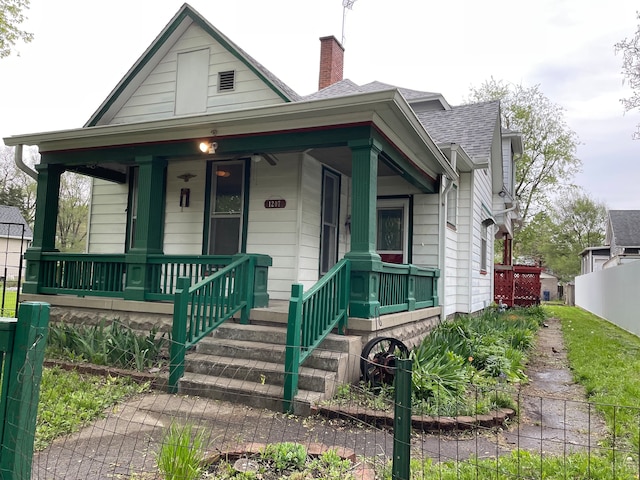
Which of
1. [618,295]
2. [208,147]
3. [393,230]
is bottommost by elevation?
[618,295]

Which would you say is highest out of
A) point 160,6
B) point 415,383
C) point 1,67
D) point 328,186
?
point 160,6

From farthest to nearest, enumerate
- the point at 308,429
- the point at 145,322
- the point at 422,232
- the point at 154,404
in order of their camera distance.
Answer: the point at 422,232
the point at 145,322
the point at 154,404
the point at 308,429

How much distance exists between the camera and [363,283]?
18.2 ft

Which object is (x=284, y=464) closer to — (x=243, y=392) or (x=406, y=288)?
(x=243, y=392)

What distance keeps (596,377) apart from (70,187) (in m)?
40.4

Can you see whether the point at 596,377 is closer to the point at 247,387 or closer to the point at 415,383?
the point at 415,383

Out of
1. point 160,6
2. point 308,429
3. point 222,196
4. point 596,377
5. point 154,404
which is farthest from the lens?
point 160,6

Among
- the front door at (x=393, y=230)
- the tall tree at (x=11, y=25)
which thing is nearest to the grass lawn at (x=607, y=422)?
the front door at (x=393, y=230)

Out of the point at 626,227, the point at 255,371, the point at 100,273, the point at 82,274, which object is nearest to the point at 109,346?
the point at 100,273

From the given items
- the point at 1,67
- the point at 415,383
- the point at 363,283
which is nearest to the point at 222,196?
the point at 363,283

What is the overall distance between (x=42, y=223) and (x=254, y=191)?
3.53m

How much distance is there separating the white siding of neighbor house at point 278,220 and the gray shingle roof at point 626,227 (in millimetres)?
29650

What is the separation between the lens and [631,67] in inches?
514

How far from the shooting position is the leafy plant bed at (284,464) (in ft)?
9.65
